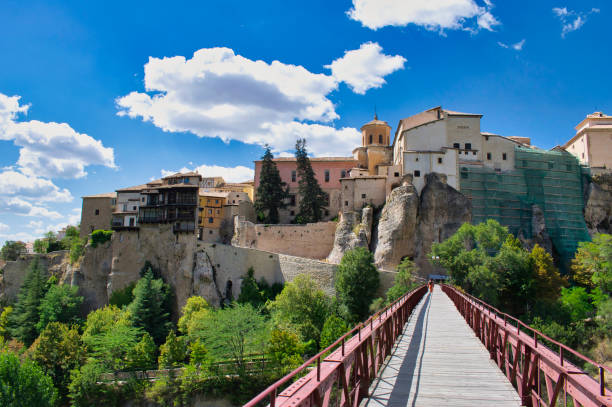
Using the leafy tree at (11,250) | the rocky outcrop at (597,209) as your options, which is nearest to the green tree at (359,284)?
the rocky outcrop at (597,209)

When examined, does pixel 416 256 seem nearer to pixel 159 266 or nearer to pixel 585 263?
pixel 585 263

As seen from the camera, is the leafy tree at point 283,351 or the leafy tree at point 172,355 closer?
the leafy tree at point 283,351

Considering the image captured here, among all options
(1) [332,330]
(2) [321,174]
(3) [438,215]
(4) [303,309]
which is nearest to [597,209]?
(3) [438,215]

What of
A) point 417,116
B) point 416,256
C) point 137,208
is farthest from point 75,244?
point 417,116

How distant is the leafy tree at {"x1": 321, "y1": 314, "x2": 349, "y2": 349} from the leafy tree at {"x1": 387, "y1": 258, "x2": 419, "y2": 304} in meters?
3.91

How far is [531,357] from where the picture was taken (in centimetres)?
686

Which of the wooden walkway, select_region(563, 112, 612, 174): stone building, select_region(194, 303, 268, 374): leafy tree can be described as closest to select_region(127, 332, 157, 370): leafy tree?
select_region(194, 303, 268, 374): leafy tree

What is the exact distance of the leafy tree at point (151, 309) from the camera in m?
37.8

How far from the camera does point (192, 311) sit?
38.2 meters

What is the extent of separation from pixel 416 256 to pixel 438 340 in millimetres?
30826

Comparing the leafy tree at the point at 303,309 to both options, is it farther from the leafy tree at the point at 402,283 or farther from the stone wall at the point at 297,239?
the stone wall at the point at 297,239

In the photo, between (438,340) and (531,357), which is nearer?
(531,357)

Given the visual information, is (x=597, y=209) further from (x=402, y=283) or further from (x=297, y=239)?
(x=297, y=239)

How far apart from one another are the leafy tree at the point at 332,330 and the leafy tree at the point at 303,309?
1506mm
